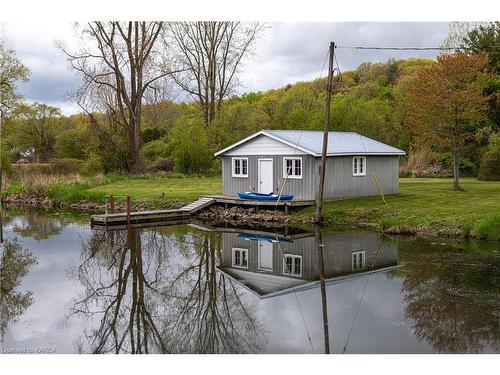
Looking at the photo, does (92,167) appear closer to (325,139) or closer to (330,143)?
(330,143)

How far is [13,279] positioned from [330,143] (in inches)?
595

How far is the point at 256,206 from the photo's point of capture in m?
23.6

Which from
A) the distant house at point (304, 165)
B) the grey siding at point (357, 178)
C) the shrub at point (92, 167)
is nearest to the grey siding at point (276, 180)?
the distant house at point (304, 165)

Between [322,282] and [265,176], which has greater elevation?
[265,176]

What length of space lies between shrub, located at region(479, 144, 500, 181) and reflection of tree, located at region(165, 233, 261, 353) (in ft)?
78.2

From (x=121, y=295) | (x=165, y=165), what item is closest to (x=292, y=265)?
(x=121, y=295)

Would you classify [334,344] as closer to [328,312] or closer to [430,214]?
[328,312]

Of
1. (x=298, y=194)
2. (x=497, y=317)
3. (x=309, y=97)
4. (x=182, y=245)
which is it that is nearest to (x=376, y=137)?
(x=309, y=97)

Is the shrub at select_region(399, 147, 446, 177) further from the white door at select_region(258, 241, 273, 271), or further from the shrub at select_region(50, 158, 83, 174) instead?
the shrub at select_region(50, 158, 83, 174)

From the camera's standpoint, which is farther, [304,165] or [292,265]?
[304,165]

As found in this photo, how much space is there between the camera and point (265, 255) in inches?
635

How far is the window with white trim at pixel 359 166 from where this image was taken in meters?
24.3

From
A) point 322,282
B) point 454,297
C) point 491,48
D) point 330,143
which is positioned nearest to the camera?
point 454,297

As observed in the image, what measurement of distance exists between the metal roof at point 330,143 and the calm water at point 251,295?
16.9 ft
